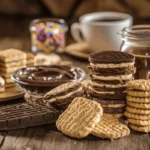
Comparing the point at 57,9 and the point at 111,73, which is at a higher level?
the point at 111,73

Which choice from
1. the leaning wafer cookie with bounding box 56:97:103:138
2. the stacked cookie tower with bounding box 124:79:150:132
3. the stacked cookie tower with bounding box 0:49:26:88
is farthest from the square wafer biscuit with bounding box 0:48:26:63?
the stacked cookie tower with bounding box 124:79:150:132

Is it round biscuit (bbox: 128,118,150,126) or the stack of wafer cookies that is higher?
the stack of wafer cookies

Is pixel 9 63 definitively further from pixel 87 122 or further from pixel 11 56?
pixel 87 122

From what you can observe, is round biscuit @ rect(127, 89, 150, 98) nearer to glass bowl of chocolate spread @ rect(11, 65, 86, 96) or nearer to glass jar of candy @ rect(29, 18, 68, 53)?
glass bowl of chocolate spread @ rect(11, 65, 86, 96)

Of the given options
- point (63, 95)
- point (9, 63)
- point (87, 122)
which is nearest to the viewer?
point (87, 122)

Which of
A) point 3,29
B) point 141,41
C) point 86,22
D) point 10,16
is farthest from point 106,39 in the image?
point 10,16

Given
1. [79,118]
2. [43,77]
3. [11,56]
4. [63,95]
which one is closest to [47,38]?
Result: [11,56]

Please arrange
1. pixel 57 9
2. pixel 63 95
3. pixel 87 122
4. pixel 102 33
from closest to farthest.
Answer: pixel 87 122 < pixel 63 95 < pixel 102 33 < pixel 57 9
